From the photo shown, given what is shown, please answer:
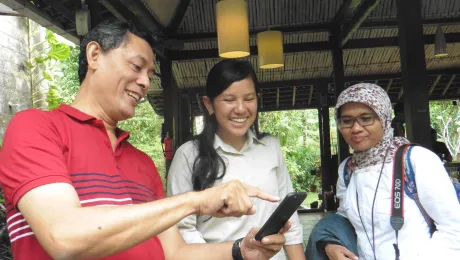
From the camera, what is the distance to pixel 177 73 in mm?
7074

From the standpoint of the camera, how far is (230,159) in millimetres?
2041

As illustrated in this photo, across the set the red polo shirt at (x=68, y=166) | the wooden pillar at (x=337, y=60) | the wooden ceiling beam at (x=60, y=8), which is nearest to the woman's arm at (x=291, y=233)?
the red polo shirt at (x=68, y=166)

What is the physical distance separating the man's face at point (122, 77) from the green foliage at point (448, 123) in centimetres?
1907

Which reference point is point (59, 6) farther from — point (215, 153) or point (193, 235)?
point (193, 235)

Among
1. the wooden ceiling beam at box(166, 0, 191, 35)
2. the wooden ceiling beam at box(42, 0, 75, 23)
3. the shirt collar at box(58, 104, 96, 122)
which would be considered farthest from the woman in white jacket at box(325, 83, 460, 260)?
the wooden ceiling beam at box(166, 0, 191, 35)

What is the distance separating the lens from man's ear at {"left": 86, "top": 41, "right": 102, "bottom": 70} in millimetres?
1492

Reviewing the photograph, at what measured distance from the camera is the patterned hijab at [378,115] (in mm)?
2076

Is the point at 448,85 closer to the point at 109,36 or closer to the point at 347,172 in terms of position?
the point at 347,172

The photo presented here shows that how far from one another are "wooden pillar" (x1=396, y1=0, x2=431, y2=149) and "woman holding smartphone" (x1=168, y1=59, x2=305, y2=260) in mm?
1339

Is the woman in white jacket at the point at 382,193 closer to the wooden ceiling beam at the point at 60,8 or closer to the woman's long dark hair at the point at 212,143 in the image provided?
the woman's long dark hair at the point at 212,143

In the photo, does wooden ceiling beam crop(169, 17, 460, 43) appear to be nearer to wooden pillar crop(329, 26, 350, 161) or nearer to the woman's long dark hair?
wooden pillar crop(329, 26, 350, 161)

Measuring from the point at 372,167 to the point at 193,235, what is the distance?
0.90 meters

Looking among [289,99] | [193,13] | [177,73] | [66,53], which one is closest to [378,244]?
[193,13]

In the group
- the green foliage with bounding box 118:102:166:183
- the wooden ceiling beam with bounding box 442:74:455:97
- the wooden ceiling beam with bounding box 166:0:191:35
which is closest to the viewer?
the wooden ceiling beam with bounding box 166:0:191:35
